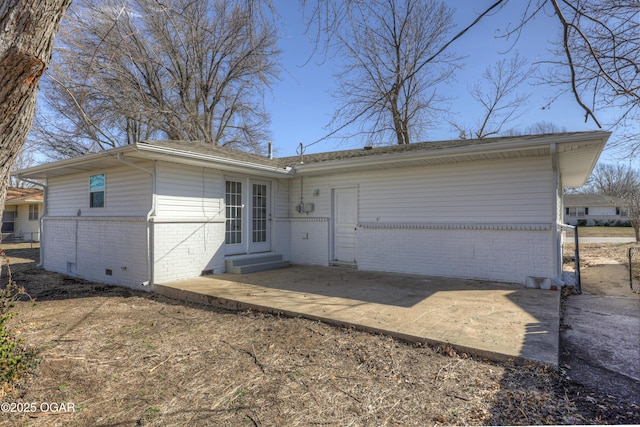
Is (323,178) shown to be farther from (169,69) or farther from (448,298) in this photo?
(169,69)

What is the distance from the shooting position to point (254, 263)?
845 cm

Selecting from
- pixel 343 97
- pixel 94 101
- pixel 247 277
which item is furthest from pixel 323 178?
pixel 94 101

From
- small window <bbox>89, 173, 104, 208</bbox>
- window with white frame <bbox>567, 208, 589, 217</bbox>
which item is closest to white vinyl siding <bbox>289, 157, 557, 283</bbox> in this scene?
small window <bbox>89, 173, 104, 208</bbox>

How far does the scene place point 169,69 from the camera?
1612 centimetres

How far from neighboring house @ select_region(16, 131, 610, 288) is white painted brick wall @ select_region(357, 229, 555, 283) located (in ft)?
0.07

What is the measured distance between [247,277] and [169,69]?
13089 mm

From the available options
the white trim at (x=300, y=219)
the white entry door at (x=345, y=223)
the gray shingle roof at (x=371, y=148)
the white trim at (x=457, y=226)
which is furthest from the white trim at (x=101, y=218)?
the white trim at (x=457, y=226)

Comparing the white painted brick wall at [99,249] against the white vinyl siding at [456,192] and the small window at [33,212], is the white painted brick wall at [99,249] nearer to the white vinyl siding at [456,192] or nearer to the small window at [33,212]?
the white vinyl siding at [456,192]

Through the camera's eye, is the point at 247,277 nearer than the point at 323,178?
Yes

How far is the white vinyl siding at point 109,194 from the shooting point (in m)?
7.01

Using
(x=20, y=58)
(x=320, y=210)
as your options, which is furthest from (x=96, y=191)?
(x=20, y=58)

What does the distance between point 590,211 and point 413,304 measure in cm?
4765

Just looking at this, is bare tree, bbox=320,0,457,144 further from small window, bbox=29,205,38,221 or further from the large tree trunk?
small window, bbox=29,205,38,221

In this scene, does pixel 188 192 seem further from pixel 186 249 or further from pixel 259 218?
pixel 259 218
